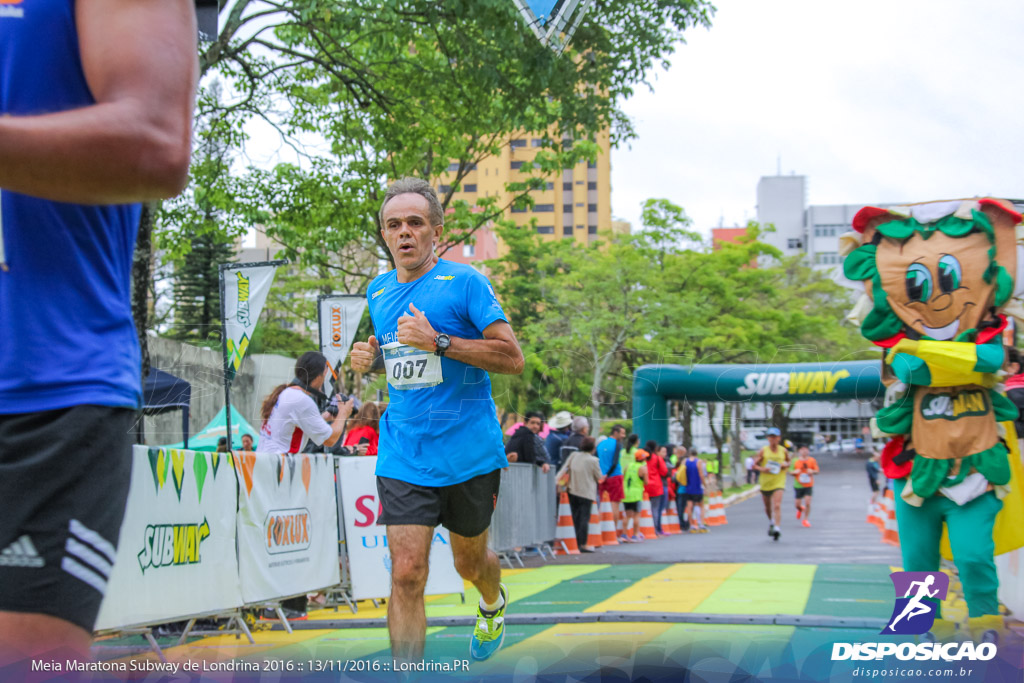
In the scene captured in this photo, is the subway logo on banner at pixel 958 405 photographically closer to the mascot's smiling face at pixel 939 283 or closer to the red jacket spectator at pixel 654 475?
the mascot's smiling face at pixel 939 283

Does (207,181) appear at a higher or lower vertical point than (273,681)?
higher

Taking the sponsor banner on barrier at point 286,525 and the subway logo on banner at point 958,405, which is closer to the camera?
the subway logo on banner at point 958,405

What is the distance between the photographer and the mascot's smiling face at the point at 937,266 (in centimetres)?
513

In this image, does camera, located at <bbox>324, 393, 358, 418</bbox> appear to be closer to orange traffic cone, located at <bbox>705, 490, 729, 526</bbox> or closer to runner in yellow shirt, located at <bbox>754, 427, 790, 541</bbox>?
runner in yellow shirt, located at <bbox>754, 427, 790, 541</bbox>

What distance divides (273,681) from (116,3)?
2093mm

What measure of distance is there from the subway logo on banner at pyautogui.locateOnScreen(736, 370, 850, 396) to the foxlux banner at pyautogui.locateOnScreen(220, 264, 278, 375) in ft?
14.5

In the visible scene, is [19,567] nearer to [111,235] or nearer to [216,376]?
[111,235]

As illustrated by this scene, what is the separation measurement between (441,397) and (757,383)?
332 cm

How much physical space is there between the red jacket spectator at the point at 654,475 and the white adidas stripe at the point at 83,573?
1944 cm

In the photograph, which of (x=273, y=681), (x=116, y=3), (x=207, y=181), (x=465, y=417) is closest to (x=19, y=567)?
(x=116, y=3)

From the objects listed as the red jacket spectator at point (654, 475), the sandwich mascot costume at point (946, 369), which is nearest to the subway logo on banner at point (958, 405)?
the sandwich mascot costume at point (946, 369)

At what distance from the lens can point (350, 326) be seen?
13.5m

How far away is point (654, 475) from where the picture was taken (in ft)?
68.6
